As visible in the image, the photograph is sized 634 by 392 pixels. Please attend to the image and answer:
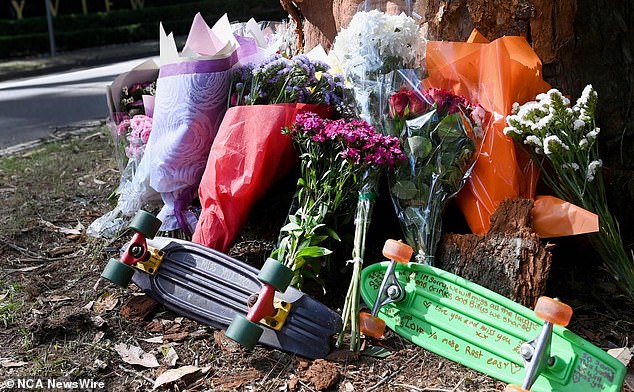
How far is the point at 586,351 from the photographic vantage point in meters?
2.21

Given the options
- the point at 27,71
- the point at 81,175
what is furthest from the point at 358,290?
the point at 27,71

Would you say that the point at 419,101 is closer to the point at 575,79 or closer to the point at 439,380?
the point at 575,79

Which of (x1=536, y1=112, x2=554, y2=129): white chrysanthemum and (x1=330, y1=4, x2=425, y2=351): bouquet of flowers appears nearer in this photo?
(x1=536, y1=112, x2=554, y2=129): white chrysanthemum

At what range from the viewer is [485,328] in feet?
7.98

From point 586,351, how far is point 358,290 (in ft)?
2.45

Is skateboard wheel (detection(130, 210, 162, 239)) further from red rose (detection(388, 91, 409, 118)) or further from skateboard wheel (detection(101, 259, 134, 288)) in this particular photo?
red rose (detection(388, 91, 409, 118))

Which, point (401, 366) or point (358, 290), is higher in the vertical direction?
point (358, 290)

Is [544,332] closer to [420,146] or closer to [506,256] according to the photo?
[506,256]

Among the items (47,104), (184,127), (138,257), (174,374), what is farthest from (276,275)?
(47,104)

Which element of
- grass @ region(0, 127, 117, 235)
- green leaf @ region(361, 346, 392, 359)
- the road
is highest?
grass @ region(0, 127, 117, 235)

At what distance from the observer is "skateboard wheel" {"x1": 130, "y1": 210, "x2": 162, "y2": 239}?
274 centimetres

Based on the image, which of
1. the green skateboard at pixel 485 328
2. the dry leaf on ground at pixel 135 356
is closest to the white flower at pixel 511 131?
the green skateboard at pixel 485 328

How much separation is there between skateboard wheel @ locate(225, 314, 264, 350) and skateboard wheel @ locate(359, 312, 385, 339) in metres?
0.37

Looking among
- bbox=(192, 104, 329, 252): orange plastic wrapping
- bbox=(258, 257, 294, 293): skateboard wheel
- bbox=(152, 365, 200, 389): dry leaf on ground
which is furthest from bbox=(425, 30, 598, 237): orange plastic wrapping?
bbox=(152, 365, 200, 389): dry leaf on ground
